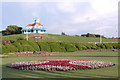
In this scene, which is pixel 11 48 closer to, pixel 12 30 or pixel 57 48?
pixel 57 48

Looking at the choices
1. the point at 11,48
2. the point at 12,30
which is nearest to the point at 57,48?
the point at 11,48

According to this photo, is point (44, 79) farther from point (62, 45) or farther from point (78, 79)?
point (62, 45)

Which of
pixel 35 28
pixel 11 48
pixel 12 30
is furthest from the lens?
pixel 12 30

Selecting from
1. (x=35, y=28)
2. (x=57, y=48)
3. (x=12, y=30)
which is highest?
(x=35, y=28)

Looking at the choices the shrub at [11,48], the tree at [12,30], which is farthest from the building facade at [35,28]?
the shrub at [11,48]

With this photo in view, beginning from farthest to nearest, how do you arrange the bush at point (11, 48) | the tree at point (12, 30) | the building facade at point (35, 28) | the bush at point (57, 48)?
the tree at point (12, 30)
the building facade at point (35, 28)
the bush at point (57, 48)
the bush at point (11, 48)

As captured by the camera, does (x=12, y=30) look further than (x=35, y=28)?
Yes

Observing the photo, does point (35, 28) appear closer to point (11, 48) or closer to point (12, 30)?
point (12, 30)

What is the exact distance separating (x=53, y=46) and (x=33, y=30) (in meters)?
39.2

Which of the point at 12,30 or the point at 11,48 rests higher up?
the point at 12,30

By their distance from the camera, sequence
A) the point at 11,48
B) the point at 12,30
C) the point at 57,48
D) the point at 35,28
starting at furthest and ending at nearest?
the point at 12,30 < the point at 35,28 < the point at 57,48 < the point at 11,48

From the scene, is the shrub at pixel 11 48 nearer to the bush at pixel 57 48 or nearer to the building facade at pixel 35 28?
the bush at pixel 57 48

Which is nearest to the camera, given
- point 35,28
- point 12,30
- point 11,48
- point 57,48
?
point 11,48

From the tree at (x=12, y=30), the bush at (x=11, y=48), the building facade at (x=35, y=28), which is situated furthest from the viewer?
the tree at (x=12, y=30)
